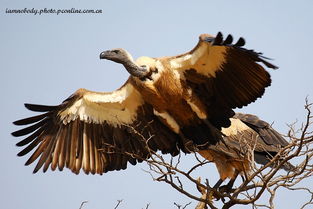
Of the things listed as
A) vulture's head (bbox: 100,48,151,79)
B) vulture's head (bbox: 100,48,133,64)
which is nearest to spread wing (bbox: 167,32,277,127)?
vulture's head (bbox: 100,48,151,79)

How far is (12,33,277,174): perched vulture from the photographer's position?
684 centimetres

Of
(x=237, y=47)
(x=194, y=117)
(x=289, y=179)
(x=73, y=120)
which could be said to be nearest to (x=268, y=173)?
(x=289, y=179)

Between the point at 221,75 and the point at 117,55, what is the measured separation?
1.29 metres

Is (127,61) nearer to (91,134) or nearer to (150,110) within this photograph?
(150,110)

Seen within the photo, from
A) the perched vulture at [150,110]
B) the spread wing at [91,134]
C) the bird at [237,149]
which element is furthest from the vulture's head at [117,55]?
the bird at [237,149]

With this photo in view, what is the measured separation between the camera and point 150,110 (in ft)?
24.5

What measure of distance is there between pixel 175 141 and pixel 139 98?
0.76 metres

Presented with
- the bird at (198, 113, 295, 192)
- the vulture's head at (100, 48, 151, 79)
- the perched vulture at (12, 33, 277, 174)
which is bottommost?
the bird at (198, 113, 295, 192)

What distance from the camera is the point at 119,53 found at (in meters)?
7.12

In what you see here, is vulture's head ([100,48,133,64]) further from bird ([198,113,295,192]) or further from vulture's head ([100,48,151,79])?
bird ([198,113,295,192])

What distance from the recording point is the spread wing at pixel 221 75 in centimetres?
666

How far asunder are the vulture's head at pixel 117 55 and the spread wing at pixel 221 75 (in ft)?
1.80

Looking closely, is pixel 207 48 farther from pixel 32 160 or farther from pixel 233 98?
pixel 32 160

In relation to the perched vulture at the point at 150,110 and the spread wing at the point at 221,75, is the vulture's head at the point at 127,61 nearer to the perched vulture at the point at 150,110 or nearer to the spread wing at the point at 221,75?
the perched vulture at the point at 150,110
